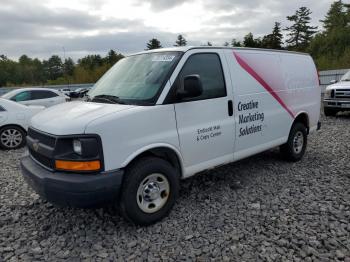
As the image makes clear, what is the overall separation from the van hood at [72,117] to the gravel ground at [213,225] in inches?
48.6

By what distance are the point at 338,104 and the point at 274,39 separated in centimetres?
4764

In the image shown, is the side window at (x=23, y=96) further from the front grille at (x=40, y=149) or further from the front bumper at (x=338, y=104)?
the front bumper at (x=338, y=104)

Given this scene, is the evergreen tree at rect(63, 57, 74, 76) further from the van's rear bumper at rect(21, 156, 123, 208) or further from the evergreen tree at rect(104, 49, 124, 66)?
the van's rear bumper at rect(21, 156, 123, 208)

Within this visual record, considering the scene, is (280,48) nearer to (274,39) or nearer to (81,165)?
(274,39)

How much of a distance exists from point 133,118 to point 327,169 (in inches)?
153

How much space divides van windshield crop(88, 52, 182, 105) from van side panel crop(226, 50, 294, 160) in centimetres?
108

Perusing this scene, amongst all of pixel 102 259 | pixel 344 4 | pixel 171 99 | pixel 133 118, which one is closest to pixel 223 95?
pixel 171 99

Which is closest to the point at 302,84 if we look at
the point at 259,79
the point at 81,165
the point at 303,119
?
the point at 303,119

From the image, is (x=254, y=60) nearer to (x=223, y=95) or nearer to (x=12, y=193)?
(x=223, y=95)

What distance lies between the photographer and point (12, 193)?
4762mm

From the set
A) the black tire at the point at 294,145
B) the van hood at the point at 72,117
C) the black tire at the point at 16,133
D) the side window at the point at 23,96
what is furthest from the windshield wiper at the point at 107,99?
the side window at the point at 23,96

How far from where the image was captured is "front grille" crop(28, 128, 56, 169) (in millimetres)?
3218

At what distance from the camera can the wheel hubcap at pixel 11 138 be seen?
777 cm

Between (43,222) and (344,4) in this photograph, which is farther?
(344,4)
